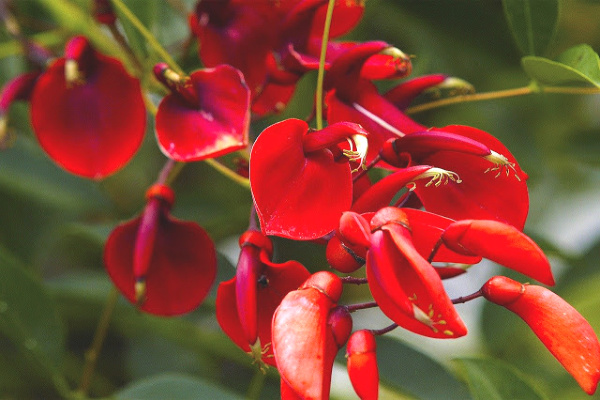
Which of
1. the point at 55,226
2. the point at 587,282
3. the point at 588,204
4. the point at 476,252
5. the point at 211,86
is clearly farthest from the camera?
the point at 588,204

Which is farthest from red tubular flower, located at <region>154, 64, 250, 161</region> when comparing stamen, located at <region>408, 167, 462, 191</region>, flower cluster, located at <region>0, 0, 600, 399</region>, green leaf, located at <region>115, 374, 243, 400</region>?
green leaf, located at <region>115, 374, 243, 400</region>

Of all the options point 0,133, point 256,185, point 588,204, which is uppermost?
point 256,185

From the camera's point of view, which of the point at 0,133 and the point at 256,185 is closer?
the point at 256,185

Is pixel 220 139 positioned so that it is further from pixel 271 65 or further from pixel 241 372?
pixel 241 372

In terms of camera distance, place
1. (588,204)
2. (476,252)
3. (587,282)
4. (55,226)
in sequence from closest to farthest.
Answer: (476,252), (587,282), (55,226), (588,204)

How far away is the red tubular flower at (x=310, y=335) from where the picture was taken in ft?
1.04

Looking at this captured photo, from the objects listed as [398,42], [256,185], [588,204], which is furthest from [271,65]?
[588,204]

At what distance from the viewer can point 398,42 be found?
933mm

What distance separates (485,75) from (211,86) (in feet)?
1.86

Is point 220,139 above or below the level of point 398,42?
above

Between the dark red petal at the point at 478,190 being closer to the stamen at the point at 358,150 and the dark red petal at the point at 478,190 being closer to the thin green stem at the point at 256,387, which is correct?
the stamen at the point at 358,150

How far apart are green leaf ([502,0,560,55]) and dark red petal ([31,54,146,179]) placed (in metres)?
0.30

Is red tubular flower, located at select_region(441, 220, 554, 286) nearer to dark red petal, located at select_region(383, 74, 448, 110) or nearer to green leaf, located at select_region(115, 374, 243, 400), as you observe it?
dark red petal, located at select_region(383, 74, 448, 110)

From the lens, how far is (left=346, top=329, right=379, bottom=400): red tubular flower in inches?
13.7
